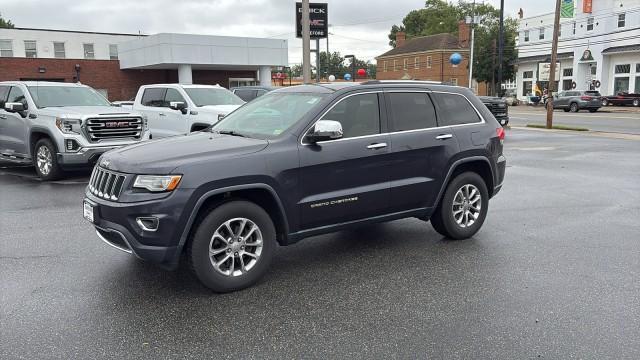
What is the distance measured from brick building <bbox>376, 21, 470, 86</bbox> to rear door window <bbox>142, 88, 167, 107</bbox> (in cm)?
5274

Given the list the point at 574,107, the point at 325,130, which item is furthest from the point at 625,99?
the point at 325,130

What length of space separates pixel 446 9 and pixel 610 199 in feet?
281

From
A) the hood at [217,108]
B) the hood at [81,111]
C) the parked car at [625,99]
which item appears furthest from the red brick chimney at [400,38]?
the hood at [81,111]

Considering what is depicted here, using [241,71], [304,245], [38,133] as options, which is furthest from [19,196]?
[241,71]

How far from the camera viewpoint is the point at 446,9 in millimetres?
87500

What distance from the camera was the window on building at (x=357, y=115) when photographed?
5.21 m

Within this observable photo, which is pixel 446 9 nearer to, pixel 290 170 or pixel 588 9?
pixel 588 9

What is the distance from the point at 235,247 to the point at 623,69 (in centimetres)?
5307

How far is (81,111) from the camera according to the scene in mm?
10109

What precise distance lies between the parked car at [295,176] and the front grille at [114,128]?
199 inches

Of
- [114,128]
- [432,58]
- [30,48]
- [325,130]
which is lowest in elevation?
[114,128]

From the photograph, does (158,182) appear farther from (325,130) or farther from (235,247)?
(325,130)

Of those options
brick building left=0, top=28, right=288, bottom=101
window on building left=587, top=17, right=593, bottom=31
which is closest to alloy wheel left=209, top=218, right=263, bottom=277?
brick building left=0, top=28, right=288, bottom=101

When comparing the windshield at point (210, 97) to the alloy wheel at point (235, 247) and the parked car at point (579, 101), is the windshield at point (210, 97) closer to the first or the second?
the alloy wheel at point (235, 247)
